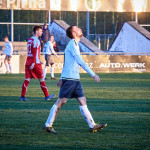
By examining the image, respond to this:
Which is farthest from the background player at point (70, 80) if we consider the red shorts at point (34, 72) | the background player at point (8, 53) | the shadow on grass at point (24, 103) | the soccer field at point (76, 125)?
the background player at point (8, 53)

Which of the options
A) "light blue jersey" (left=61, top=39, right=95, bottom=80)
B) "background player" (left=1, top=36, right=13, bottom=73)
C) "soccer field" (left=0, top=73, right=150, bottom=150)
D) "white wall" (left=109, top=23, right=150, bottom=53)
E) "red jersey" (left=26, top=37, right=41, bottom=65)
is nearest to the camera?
"soccer field" (left=0, top=73, right=150, bottom=150)

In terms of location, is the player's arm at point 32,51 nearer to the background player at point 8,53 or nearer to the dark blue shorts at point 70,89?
the dark blue shorts at point 70,89

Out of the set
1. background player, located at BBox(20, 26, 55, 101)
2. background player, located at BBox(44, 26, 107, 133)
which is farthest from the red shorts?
background player, located at BBox(44, 26, 107, 133)

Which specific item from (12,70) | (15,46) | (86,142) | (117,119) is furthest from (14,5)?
(86,142)

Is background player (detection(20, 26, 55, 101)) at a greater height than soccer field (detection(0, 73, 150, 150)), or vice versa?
background player (detection(20, 26, 55, 101))

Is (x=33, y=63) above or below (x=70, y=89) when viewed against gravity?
below

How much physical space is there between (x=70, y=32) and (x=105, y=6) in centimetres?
2590

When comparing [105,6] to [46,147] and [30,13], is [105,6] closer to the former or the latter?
[30,13]

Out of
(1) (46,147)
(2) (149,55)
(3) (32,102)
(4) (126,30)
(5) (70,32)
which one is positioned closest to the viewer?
(1) (46,147)

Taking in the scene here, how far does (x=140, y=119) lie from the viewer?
30.8 feet

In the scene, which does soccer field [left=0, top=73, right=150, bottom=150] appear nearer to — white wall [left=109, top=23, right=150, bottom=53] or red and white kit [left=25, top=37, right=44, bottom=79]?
red and white kit [left=25, top=37, right=44, bottom=79]

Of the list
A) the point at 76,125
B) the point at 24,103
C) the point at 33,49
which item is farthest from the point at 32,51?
the point at 76,125

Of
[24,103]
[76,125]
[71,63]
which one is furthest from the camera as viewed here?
[24,103]

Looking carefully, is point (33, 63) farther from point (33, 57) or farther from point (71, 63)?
point (71, 63)
